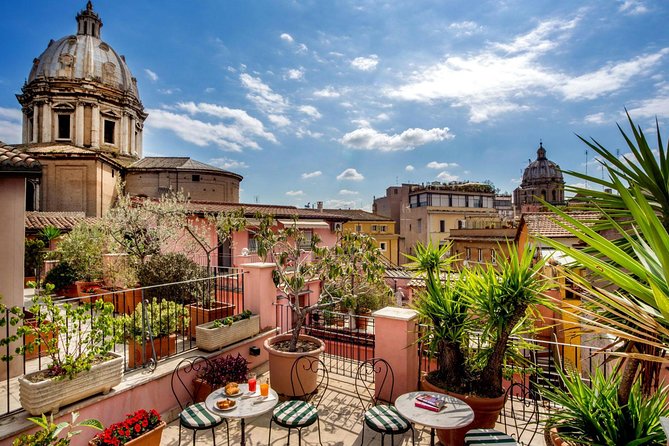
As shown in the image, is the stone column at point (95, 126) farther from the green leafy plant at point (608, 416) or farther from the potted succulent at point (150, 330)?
the green leafy plant at point (608, 416)

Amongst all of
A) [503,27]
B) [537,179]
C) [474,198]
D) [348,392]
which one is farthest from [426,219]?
[537,179]

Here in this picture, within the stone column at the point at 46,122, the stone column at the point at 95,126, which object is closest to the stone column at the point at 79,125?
the stone column at the point at 95,126

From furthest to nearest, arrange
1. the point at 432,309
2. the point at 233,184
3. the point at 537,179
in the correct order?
1. the point at 537,179
2. the point at 233,184
3. the point at 432,309

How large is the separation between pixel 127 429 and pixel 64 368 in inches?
37.4

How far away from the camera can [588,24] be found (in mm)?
6371

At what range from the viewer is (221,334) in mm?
5484

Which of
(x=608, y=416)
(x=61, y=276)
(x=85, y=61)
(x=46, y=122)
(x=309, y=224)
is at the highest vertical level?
(x=85, y=61)

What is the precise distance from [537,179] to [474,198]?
40624mm

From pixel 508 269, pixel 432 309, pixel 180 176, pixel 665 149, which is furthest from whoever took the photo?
pixel 180 176

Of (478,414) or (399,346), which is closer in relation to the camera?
(478,414)

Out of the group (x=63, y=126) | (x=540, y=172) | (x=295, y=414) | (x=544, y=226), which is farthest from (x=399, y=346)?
(x=540, y=172)

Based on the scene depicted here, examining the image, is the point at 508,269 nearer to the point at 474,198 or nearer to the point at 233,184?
the point at 233,184

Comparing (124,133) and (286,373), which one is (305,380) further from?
(124,133)

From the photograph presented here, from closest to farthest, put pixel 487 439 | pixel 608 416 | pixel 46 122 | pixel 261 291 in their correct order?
pixel 608 416 → pixel 487 439 → pixel 261 291 → pixel 46 122
